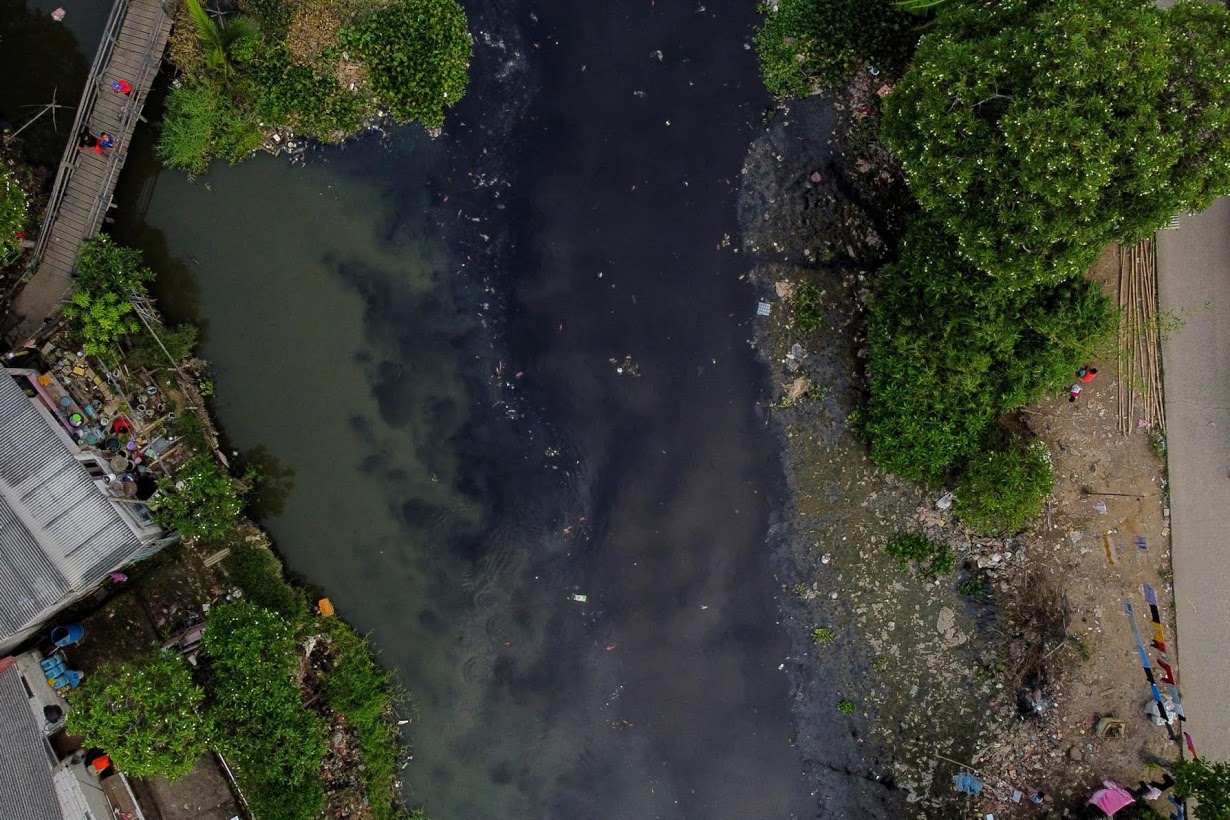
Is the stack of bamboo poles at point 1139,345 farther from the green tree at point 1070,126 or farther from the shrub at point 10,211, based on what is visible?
the shrub at point 10,211

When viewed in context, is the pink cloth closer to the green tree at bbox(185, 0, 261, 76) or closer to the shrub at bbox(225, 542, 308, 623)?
the shrub at bbox(225, 542, 308, 623)

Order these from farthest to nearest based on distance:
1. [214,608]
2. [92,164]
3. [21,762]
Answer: [92,164] → [214,608] → [21,762]

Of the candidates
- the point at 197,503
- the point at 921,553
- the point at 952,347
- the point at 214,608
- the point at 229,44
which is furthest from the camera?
the point at 921,553

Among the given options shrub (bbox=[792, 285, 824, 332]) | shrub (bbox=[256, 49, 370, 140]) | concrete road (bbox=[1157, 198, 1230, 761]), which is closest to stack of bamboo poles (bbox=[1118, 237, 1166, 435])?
concrete road (bbox=[1157, 198, 1230, 761])

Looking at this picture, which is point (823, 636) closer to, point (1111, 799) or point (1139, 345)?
point (1111, 799)

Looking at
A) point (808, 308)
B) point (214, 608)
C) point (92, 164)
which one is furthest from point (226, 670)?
point (808, 308)

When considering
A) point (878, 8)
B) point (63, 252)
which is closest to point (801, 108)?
point (878, 8)
